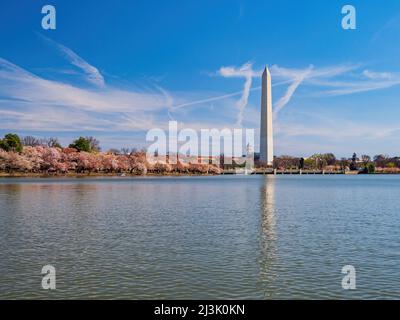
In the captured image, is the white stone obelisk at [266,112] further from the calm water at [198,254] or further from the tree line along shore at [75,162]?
the calm water at [198,254]

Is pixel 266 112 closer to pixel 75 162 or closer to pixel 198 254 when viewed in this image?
pixel 75 162

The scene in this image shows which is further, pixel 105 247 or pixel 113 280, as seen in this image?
pixel 105 247

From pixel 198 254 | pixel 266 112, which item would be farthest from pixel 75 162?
pixel 198 254

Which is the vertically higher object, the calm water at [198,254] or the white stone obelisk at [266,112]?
the white stone obelisk at [266,112]

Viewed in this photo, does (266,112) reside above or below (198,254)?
above

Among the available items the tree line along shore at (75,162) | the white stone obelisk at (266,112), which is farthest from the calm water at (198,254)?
the white stone obelisk at (266,112)

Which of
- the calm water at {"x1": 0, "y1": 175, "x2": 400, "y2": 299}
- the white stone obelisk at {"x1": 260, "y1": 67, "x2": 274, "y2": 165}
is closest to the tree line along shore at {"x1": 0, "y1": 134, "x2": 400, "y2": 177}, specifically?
the white stone obelisk at {"x1": 260, "y1": 67, "x2": 274, "y2": 165}

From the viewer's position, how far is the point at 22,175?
78.4 metres

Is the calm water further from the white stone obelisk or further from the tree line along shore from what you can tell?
the white stone obelisk

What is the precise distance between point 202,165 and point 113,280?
11503cm

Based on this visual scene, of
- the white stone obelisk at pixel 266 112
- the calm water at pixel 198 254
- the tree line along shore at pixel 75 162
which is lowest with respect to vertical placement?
the calm water at pixel 198 254

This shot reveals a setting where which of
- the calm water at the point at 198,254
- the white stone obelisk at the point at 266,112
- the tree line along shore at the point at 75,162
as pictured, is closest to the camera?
the calm water at the point at 198,254
